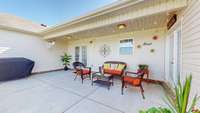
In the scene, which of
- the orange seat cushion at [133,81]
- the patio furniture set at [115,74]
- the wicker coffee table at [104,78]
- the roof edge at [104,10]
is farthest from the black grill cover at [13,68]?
the orange seat cushion at [133,81]

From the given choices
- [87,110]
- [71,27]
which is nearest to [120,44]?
[71,27]

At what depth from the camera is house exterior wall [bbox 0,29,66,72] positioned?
490 centimetres

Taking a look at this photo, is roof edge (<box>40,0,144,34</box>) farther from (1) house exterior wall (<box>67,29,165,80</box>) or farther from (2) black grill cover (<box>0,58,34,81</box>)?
(2) black grill cover (<box>0,58,34,81</box>)

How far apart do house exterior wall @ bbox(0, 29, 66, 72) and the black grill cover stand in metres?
0.83

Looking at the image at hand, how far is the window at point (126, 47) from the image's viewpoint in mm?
5050

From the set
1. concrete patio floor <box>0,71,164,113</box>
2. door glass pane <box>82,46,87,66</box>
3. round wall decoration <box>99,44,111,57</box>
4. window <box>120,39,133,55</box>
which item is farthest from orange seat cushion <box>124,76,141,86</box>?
door glass pane <box>82,46,87,66</box>

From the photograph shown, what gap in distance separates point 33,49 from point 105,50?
449cm

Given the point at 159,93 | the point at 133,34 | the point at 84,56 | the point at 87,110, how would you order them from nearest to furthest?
the point at 87,110 < the point at 159,93 < the point at 133,34 < the point at 84,56

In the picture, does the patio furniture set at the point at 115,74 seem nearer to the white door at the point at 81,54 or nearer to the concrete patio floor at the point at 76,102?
→ the concrete patio floor at the point at 76,102

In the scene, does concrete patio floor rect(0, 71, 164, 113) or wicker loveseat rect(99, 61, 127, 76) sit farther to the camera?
wicker loveseat rect(99, 61, 127, 76)

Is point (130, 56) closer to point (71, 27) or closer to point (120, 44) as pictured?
point (120, 44)

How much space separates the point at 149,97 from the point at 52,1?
720 cm

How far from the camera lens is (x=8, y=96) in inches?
113

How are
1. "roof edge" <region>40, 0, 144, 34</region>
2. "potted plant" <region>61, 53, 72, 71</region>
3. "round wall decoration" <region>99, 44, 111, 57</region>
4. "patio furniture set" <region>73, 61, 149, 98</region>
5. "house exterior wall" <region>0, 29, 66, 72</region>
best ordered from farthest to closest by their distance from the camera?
"potted plant" <region>61, 53, 72, 71</region> < "round wall decoration" <region>99, 44, 111, 57</region> < "house exterior wall" <region>0, 29, 66, 72</region> < "patio furniture set" <region>73, 61, 149, 98</region> < "roof edge" <region>40, 0, 144, 34</region>
